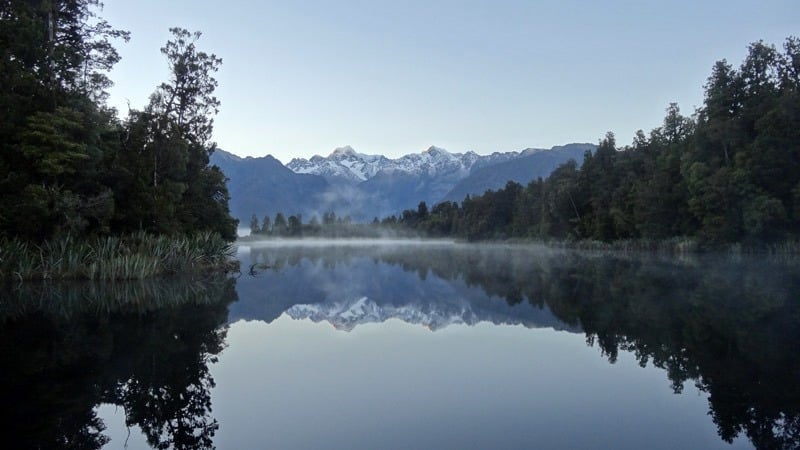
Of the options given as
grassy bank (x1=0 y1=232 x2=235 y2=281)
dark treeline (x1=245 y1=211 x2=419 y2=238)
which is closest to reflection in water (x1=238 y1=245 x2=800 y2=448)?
grassy bank (x1=0 y1=232 x2=235 y2=281)

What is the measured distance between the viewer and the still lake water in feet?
20.8

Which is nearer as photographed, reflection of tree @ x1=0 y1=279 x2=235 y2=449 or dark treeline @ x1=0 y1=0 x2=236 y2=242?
reflection of tree @ x1=0 y1=279 x2=235 y2=449

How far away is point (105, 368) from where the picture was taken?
9250 mm

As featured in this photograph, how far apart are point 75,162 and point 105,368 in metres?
17.7

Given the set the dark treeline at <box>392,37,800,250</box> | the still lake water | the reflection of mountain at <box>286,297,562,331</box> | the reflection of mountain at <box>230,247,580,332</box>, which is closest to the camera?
the still lake water

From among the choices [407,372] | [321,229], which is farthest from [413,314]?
[321,229]

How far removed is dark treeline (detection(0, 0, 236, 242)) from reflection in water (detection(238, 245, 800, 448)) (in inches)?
289

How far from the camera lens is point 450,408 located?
7.26 meters

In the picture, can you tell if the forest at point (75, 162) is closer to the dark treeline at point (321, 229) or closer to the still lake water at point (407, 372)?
the still lake water at point (407, 372)

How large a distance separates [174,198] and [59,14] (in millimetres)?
10257

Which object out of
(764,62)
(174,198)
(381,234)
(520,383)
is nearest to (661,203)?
(764,62)

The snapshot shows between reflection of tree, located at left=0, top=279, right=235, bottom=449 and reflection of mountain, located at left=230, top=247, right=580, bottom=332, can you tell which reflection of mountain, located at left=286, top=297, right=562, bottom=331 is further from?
reflection of tree, located at left=0, top=279, right=235, bottom=449

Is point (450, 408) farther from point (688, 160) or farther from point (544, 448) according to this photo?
point (688, 160)

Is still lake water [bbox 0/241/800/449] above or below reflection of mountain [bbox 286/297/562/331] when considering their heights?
above
